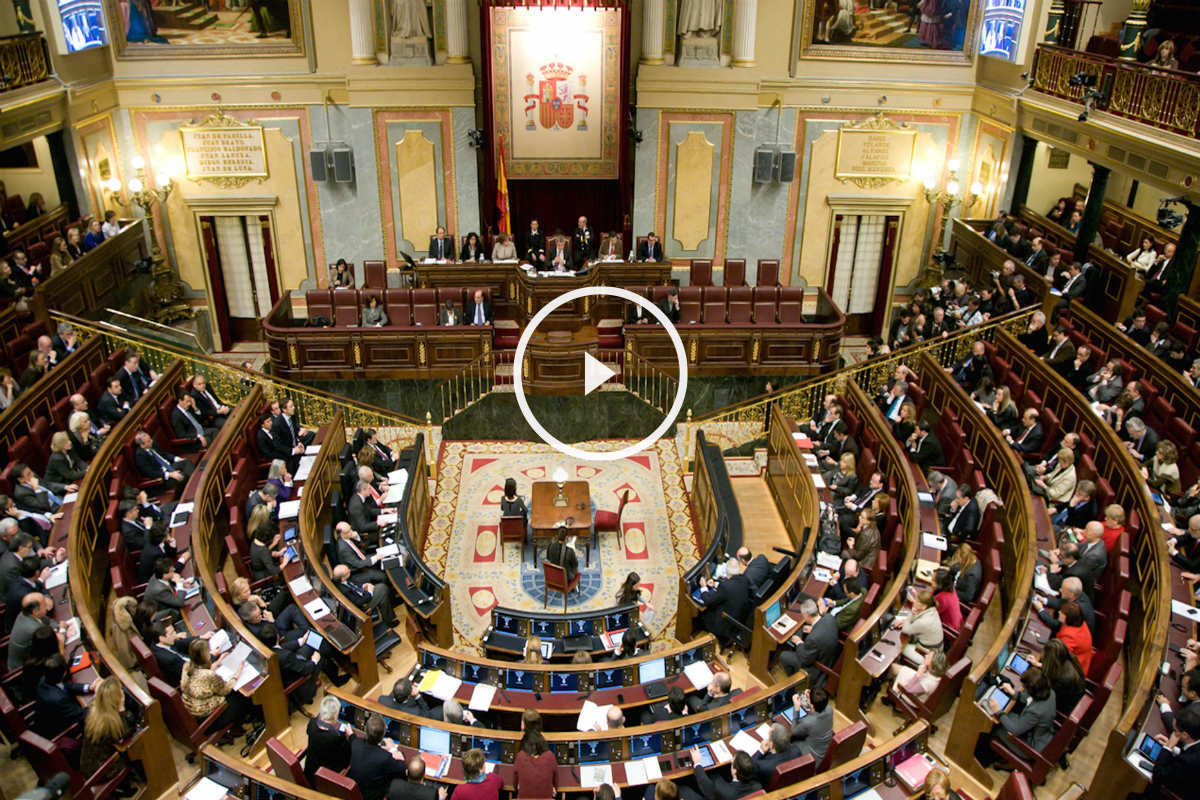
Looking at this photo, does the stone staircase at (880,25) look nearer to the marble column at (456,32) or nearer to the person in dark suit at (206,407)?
the marble column at (456,32)

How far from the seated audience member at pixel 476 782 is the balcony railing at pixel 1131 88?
986cm

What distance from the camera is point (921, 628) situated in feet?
23.9

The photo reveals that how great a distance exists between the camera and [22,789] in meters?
6.62

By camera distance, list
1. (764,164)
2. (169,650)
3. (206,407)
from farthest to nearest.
Answer: (764,164)
(206,407)
(169,650)

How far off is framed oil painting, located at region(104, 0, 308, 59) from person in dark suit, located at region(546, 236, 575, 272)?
16.7 ft

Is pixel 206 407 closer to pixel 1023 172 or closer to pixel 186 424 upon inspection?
pixel 186 424

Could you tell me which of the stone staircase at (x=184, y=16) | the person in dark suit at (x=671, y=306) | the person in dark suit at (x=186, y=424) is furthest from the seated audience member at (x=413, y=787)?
the stone staircase at (x=184, y=16)

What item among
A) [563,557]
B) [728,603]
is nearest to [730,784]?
[728,603]

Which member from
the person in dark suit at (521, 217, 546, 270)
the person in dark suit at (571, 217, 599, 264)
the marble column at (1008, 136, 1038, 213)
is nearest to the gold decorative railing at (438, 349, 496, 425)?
the person in dark suit at (521, 217, 546, 270)

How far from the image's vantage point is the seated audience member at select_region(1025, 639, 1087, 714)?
6443 millimetres

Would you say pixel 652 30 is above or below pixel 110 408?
above

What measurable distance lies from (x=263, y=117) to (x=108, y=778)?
11.3 metres

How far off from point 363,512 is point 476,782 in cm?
404

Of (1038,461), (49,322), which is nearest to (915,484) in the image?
(1038,461)
